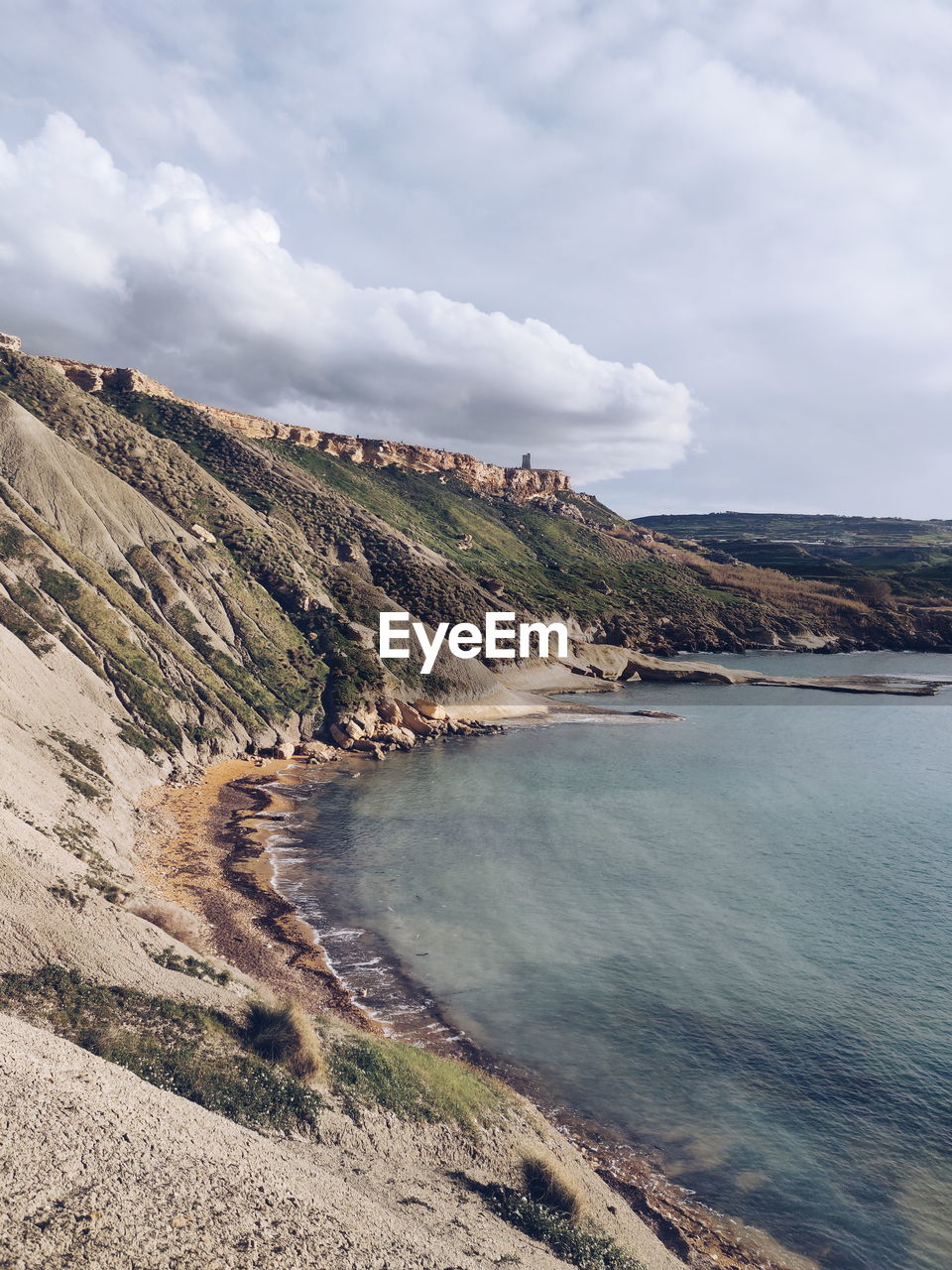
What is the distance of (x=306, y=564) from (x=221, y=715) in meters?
30.8

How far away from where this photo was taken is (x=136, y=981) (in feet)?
71.0

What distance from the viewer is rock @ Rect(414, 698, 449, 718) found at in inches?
2790

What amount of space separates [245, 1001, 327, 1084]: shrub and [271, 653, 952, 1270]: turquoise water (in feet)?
23.4

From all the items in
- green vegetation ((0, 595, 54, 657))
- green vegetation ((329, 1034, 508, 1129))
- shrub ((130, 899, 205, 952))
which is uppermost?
green vegetation ((0, 595, 54, 657))

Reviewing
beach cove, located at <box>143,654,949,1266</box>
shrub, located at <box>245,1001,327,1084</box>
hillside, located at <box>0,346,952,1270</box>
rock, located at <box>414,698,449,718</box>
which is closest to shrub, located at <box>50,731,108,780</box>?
hillside, located at <box>0,346,952,1270</box>

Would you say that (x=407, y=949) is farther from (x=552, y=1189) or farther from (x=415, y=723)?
(x=415, y=723)

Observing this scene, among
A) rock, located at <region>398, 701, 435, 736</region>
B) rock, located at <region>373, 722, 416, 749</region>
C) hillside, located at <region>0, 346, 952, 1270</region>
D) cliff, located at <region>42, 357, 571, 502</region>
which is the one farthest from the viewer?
cliff, located at <region>42, 357, 571, 502</region>

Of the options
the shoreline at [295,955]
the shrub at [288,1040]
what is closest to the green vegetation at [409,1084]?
the shrub at [288,1040]

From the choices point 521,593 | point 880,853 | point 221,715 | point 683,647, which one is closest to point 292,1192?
point 880,853

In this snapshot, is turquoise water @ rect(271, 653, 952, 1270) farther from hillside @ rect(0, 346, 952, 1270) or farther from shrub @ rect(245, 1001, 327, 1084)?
shrub @ rect(245, 1001, 327, 1084)

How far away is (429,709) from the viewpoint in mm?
71312

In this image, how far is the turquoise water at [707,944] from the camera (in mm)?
20453

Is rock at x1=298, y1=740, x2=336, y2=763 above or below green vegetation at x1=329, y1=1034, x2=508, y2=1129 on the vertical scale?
above

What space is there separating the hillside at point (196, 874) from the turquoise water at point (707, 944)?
309 centimetres
